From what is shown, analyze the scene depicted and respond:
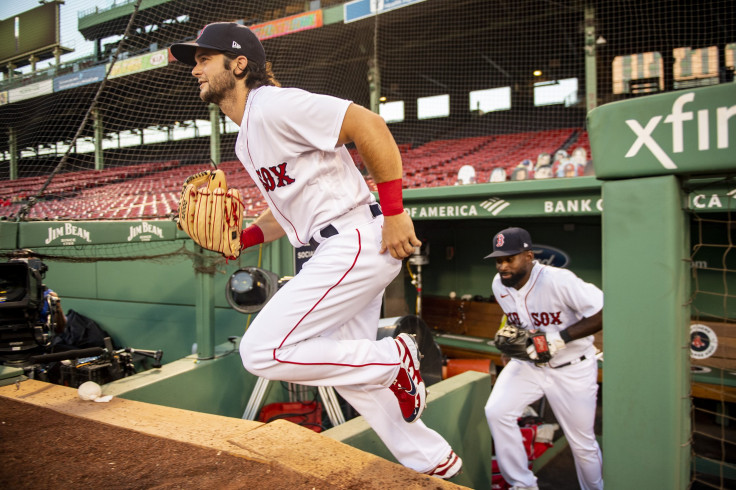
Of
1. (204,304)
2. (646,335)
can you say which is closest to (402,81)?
(204,304)

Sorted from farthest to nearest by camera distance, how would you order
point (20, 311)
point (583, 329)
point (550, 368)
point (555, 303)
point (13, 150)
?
1. point (13, 150)
2. point (555, 303)
3. point (550, 368)
4. point (583, 329)
5. point (20, 311)

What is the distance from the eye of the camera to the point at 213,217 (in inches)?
69.4

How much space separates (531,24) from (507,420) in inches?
360

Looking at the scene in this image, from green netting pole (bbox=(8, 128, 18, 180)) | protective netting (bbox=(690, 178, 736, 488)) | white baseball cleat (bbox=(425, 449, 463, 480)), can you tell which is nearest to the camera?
white baseball cleat (bbox=(425, 449, 463, 480))

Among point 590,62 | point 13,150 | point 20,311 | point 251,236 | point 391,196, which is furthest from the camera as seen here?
point 590,62

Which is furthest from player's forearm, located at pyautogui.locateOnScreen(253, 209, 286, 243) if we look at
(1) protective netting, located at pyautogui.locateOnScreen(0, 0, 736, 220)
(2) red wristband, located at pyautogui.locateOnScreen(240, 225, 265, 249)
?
(1) protective netting, located at pyautogui.locateOnScreen(0, 0, 736, 220)

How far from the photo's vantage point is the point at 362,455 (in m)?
1.55

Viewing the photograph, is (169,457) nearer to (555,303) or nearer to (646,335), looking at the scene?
(646,335)

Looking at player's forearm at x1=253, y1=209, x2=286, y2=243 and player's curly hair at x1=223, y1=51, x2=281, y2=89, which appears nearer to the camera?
player's curly hair at x1=223, y1=51, x2=281, y2=89

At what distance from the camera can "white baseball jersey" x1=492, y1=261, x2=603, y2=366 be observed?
10.0ft

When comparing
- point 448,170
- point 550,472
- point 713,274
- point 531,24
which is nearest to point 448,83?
point 531,24

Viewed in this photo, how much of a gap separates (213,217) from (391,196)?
690mm

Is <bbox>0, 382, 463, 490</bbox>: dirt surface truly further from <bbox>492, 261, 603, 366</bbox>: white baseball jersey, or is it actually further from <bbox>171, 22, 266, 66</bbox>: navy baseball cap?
<bbox>492, 261, 603, 366</bbox>: white baseball jersey

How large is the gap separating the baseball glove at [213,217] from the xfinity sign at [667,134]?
3.89 ft
